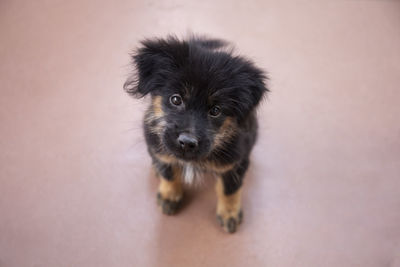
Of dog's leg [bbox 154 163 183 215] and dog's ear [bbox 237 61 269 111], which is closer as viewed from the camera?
dog's ear [bbox 237 61 269 111]

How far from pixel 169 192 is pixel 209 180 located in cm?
33

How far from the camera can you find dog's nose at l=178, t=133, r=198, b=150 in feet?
5.71

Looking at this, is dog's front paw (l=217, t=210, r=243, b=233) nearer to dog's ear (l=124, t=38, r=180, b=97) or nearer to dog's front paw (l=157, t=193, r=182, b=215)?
dog's front paw (l=157, t=193, r=182, b=215)

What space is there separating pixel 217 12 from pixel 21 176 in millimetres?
2155

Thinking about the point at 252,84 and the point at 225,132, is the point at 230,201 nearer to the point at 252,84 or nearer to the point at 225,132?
the point at 225,132

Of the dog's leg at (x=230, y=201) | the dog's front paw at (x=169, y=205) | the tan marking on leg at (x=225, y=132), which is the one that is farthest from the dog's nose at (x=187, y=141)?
the dog's front paw at (x=169, y=205)

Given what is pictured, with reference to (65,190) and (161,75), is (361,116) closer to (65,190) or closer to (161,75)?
(161,75)

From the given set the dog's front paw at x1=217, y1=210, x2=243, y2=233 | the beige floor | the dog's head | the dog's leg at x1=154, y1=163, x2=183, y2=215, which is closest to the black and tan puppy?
the dog's head

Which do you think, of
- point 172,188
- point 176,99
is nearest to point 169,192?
point 172,188

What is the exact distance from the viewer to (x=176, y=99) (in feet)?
6.08

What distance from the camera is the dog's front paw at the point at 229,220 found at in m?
2.29

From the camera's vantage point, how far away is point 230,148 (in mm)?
1996

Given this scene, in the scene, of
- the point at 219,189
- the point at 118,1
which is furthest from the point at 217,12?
the point at 219,189

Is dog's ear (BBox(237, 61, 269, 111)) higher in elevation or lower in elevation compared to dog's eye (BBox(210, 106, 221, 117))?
higher
